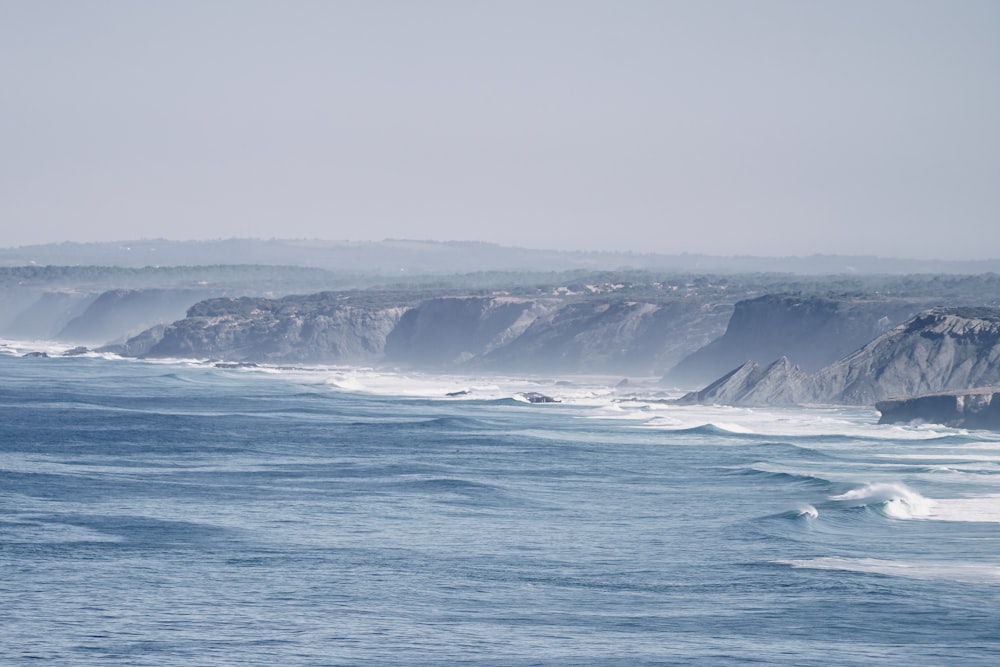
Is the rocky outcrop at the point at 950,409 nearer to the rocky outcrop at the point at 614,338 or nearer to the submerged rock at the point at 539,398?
the submerged rock at the point at 539,398

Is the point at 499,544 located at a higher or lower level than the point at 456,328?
lower

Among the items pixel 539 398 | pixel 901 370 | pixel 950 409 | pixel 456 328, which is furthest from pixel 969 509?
pixel 456 328

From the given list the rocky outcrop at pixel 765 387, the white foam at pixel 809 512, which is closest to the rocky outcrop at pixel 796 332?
the rocky outcrop at pixel 765 387

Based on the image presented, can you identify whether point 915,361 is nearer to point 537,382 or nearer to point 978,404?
point 978,404

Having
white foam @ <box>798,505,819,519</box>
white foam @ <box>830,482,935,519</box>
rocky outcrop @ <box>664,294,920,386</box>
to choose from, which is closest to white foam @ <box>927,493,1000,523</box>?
white foam @ <box>830,482,935,519</box>

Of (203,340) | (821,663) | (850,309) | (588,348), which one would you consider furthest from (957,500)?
(203,340)

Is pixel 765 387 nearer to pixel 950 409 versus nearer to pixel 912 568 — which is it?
pixel 950 409
